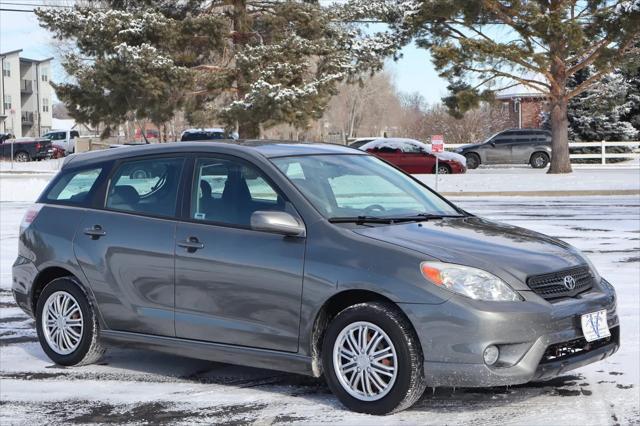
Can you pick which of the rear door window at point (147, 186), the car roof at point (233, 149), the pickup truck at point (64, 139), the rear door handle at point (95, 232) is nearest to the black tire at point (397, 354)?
the car roof at point (233, 149)

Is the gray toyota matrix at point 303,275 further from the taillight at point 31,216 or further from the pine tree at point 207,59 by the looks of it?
the pine tree at point 207,59

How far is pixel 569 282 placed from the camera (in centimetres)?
550

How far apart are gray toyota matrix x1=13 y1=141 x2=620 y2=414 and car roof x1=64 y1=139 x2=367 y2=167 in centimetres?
2

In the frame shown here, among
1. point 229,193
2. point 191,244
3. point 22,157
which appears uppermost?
point 22,157

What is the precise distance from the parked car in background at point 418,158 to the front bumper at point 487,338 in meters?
30.9

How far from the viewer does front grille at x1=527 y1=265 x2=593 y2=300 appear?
5.32m

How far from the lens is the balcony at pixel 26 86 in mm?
99475

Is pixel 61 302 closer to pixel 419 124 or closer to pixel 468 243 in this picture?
pixel 468 243

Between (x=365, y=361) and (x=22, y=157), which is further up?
(x=22, y=157)

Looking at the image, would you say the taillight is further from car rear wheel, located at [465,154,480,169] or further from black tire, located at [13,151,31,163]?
black tire, located at [13,151,31,163]

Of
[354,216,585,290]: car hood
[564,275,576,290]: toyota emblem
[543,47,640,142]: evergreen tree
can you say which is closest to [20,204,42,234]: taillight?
[354,216,585,290]: car hood

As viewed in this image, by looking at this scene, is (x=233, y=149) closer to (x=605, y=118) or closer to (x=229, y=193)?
Answer: (x=229, y=193)

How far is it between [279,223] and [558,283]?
170 cm

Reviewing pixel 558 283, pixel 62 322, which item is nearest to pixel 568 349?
pixel 558 283
